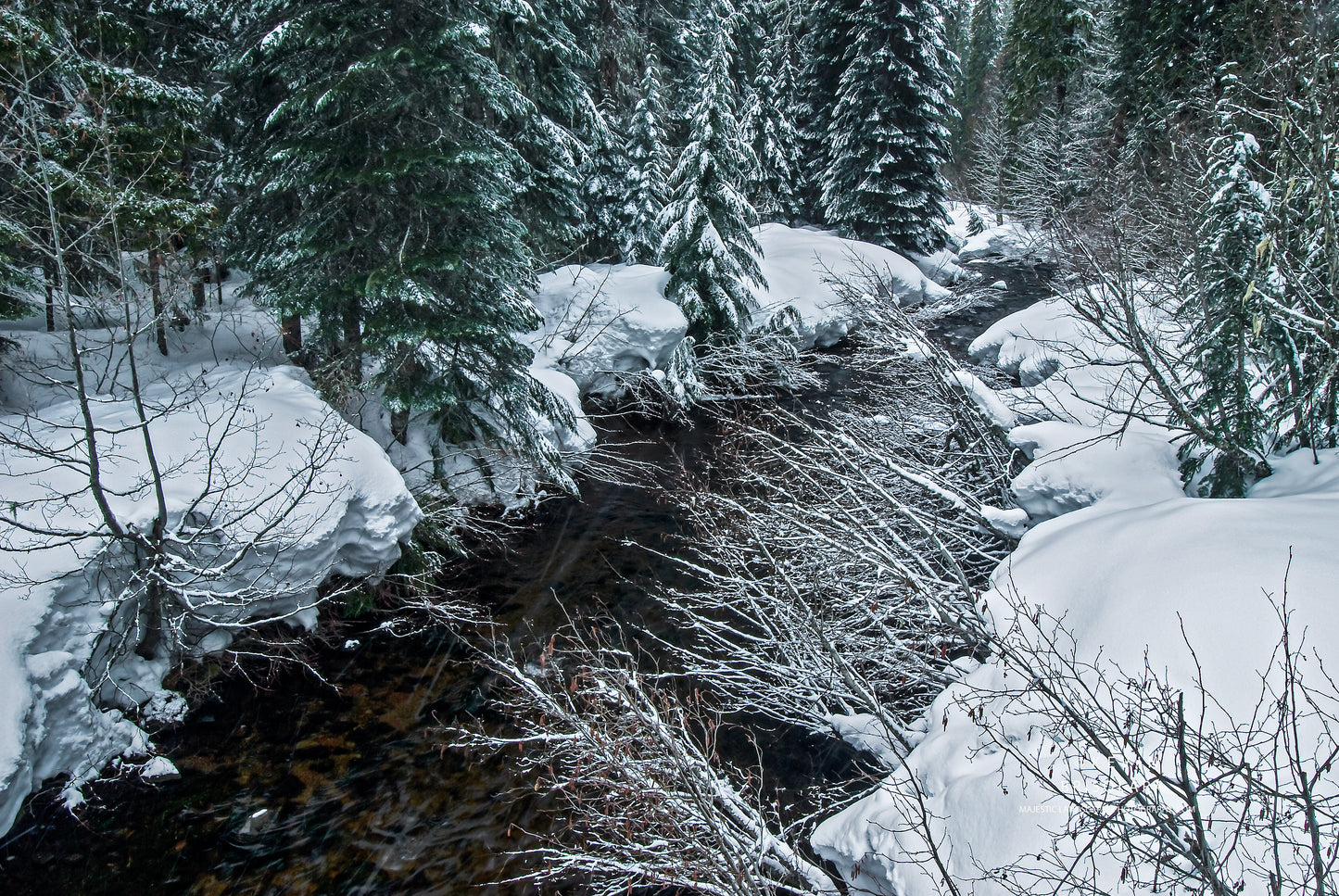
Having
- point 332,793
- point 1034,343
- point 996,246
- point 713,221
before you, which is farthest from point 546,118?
point 996,246

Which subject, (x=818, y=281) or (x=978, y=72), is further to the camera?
(x=978, y=72)

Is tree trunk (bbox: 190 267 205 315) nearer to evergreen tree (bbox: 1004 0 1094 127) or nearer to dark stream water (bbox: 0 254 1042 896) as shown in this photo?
dark stream water (bbox: 0 254 1042 896)

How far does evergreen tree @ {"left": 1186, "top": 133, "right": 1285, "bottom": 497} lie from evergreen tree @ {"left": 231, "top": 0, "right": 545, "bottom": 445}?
26.7 feet

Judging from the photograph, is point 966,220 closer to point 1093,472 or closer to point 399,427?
point 399,427

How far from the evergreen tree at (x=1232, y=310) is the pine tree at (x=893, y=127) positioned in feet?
66.9

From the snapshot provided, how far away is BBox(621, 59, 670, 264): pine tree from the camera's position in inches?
770

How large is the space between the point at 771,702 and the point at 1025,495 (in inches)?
129

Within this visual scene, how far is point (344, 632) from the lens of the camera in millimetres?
8867

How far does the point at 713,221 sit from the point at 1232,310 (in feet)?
39.9

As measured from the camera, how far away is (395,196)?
9.98m

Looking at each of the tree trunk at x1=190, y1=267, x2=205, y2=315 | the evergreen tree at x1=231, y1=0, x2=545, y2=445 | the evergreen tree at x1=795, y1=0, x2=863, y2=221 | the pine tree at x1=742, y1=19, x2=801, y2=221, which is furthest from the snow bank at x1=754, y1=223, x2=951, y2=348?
the tree trunk at x1=190, y1=267, x2=205, y2=315

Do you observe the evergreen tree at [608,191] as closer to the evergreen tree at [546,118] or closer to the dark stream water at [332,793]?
the evergreen tree at [546,118]

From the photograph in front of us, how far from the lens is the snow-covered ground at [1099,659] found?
142 inches

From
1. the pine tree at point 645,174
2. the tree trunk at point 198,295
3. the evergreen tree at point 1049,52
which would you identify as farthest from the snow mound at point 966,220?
the tree trunk at point 198,295
